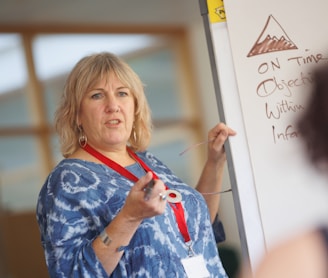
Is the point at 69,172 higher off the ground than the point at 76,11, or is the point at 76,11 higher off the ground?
the point at 76,11

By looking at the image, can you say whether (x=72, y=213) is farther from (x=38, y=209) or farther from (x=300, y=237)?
(x=300, y=237)

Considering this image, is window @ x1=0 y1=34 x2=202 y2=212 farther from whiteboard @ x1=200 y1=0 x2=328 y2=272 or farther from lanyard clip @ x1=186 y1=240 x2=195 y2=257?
lanyard clip @ x1=186 y1=240 x2=195 y2=257

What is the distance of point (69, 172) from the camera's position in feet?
7.52

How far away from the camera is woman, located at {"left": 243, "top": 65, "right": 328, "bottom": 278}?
1.05 meters

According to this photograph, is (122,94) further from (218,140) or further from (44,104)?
(44,104)

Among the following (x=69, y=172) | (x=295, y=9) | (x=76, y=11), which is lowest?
(x=69, y=172)

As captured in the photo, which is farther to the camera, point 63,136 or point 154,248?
point 63,136

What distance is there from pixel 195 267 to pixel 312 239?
47.5 inches

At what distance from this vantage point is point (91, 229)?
88.2 inches

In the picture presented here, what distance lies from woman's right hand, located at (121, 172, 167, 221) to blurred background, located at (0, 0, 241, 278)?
4.33 metres

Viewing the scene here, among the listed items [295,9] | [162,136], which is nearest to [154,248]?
[295,9]

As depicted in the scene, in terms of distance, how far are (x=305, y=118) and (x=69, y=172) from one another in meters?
1.34

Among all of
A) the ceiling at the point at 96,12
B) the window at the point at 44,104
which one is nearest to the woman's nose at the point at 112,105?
the window at the point at 44,104

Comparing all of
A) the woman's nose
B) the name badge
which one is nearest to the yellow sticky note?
the woman's nose
